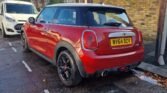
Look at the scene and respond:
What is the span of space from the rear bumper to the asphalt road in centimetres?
51

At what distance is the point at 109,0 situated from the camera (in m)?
10.3

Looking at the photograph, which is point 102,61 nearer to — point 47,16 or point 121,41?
point 121,41

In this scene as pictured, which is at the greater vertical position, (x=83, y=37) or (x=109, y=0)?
(x=109, y=0)

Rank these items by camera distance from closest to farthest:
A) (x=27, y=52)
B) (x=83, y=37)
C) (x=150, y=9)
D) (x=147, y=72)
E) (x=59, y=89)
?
1. (x=83, y=37)
2. (x=59, y=89)
3. (x=147, y=72)
4. (x=27, y=52)
5. (x=150, y=9)

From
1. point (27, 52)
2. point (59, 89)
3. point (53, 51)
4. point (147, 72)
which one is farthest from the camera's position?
point (27, 52)

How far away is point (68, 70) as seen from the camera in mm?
4480

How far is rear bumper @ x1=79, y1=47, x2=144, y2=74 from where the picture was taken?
3.96 meters

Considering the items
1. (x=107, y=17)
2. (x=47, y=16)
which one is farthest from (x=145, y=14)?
(x=107, y=17)

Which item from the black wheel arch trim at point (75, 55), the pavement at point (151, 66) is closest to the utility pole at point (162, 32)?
the pavement at point (151, 66)

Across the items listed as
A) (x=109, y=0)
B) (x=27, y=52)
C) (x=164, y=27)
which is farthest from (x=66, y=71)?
(x=109, y=0)

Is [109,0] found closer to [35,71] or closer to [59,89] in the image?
[35,71]

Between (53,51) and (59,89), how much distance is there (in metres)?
0.93

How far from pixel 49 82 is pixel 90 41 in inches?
56.1

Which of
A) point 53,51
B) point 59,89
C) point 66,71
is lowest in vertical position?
point 59,89
